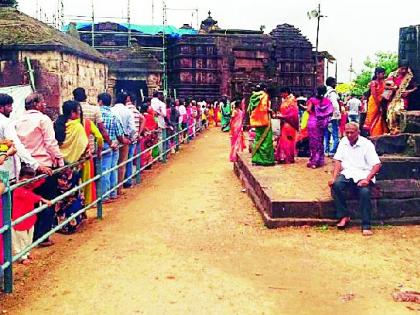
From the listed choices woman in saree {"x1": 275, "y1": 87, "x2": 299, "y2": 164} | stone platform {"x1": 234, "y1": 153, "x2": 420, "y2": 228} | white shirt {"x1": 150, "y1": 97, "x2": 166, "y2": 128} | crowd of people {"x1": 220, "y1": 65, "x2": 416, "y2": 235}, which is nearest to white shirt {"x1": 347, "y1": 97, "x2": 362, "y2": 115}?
crowd of people {"x1": 220, "y1": 65, "x2": 416, "y2": 235}

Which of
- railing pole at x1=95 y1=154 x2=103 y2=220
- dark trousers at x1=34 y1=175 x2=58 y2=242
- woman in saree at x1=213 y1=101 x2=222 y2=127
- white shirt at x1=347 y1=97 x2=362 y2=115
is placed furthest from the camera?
woman in saree at x1=213 y1=101 x2=222 y2=127

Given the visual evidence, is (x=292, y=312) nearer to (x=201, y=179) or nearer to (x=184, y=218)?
(x=184, y=218)

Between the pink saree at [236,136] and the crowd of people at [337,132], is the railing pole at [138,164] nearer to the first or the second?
the crowd of people at [337,132]

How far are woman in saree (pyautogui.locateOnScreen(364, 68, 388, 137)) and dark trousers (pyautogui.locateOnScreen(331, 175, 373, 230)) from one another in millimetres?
2143

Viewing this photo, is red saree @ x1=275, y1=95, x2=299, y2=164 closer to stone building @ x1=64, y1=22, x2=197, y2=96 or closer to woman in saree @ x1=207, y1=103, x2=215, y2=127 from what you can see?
stone building @ x1=64, y1=22, x2=197, y2=96

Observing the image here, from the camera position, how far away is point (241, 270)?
4848 mm

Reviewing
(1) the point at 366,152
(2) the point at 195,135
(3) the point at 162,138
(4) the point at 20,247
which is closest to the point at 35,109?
(4) the point at 20,247

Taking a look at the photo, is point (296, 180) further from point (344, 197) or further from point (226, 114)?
point (226, 114)

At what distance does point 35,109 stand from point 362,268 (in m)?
3.43

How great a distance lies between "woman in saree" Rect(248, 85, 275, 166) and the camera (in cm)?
927

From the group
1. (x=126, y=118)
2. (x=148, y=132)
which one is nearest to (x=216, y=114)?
(x=148, y=132)

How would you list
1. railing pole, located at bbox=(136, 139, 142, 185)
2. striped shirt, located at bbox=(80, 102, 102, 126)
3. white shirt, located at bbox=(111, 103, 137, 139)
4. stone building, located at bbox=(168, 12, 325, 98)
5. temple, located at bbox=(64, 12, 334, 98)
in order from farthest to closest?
stone building, located at bbox=(168, 12, 325, 98) → temple, located at bbox=(64, 12, 334, 98) → railing pole, located at bbox=(136, 139, 142, 185) → white shirt, located at bbox=(111, 103, 137, 139) → striped shirt, located at bbox=(80, 102, 102, 126)

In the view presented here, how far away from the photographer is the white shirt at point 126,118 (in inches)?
340

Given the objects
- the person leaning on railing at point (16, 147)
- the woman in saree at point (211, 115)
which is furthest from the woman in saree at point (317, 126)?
the woman in saree at point (211, 115)
